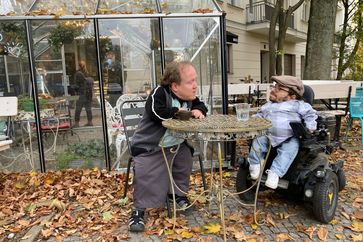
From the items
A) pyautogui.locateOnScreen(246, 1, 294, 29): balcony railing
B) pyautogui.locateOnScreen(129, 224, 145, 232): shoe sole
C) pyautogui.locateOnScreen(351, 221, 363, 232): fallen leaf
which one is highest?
pyautogui.locateOnScreen(246, 1, 294, 29): balcony railing

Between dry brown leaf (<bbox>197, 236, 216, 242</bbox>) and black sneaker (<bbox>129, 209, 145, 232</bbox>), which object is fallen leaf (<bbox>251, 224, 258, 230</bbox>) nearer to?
dry brown leaf (<bbox>197, 236, 216, 242</bbox>)

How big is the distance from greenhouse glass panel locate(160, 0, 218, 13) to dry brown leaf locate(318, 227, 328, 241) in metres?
3.10

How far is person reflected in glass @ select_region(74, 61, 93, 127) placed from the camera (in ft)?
16.8

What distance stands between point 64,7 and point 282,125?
3.48 meters

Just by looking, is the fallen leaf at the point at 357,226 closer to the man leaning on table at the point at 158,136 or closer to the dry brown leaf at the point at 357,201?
the dry brown leaf at the point at 357,201

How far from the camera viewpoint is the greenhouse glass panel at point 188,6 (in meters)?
4.95

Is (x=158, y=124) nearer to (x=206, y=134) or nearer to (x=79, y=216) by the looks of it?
(x=206, y=134)

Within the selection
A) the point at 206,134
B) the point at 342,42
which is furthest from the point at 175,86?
the point at 342,42

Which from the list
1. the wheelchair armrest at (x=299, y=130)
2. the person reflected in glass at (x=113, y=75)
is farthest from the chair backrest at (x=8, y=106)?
the wheelchair armrest at (x=299, y=130)

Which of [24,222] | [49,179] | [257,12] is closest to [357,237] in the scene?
[24,222]

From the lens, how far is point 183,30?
5.12 metres

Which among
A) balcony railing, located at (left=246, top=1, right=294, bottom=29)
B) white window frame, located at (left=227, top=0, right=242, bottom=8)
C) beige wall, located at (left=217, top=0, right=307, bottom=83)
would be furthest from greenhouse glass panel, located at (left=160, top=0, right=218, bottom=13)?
balcony railing, located at (left=246, top=1, right=294, bottom=29)

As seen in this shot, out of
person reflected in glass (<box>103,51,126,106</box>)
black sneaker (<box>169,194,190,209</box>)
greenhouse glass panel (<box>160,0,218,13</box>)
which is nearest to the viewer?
black sneaker (<box>169,194,190,209</box>)

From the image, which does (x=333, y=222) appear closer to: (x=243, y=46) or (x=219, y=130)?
(x=219, y=130)
